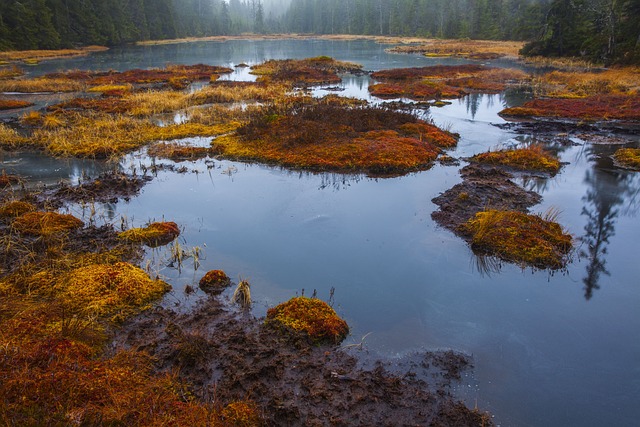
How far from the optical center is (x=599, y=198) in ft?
43.3

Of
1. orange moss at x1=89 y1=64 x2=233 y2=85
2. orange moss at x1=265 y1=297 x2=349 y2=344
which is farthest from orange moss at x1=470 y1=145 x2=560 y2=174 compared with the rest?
orange moss at x1=89 y1=64 x2=233 y2=85

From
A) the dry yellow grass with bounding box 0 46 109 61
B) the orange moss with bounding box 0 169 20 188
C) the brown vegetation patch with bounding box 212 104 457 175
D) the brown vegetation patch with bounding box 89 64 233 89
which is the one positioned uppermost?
the dry yellow grass with bounding box 0 46 109 61

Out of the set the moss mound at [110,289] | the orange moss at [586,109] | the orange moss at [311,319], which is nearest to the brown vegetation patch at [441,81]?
the orange moss at [586,109]

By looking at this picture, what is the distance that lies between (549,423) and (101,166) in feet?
53.0

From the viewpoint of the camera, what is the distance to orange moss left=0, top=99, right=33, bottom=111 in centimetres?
2631

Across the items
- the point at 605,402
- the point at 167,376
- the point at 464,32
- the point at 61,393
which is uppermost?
the point at 464,32

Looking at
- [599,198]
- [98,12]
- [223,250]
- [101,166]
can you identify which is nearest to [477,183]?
[599,198]

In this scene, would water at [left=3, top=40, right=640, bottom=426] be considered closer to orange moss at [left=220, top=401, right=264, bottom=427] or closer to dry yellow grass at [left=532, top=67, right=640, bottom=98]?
orange moss at [left=220, top=401, right=264, bottom=427]

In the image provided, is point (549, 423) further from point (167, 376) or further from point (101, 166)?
point (101, 166)

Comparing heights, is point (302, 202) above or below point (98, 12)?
below

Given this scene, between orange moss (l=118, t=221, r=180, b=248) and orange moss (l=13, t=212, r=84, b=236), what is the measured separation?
1553 mm

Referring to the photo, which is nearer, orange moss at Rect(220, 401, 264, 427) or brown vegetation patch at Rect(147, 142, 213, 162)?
orange moss at Rect(220, 401, 264, 427)

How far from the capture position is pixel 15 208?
11531mm

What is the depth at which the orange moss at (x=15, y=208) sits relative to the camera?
37.3 feet
